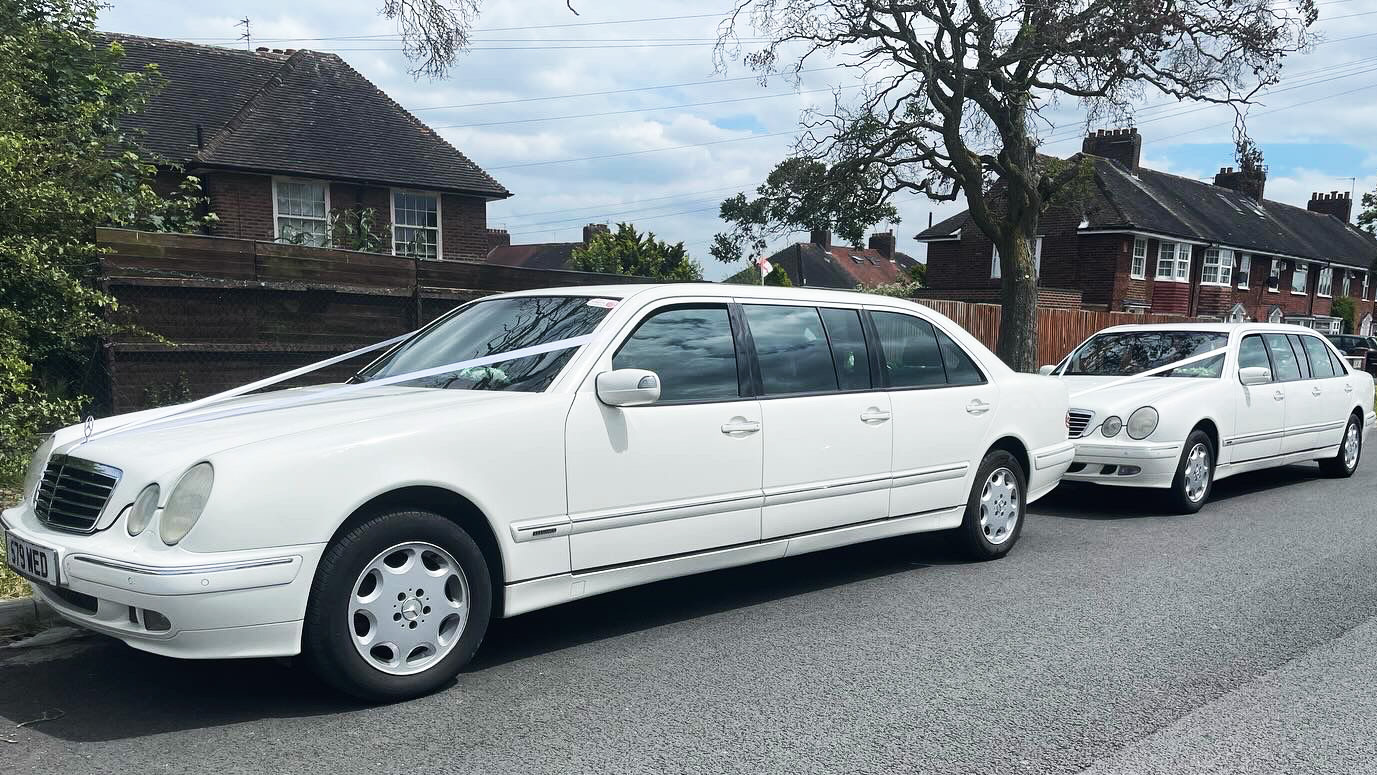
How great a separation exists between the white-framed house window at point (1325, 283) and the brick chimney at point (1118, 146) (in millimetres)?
13615

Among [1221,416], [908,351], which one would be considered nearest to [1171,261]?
[1221,416]

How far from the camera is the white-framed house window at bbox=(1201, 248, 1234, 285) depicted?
42.2 meters

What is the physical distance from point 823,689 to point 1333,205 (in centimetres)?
A: 6596

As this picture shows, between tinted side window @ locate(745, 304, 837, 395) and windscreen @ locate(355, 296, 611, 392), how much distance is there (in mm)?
872

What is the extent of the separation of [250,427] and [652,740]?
1.94 metres

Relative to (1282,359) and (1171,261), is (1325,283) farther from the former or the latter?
(1282,359)

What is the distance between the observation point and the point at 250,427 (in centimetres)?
407

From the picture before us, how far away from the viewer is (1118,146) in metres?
43.4

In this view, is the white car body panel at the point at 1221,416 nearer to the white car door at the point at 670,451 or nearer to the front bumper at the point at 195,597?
the white car door at the point at 670,451

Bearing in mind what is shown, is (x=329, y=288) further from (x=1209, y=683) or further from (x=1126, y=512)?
(x=1209, y=683)

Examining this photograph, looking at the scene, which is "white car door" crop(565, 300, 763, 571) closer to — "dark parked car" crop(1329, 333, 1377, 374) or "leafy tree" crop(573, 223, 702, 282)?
"leafy tree" crop(573, 223, 702, 282)

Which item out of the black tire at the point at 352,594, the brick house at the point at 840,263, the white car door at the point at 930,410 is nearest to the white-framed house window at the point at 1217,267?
the brick house at the point at 840,263

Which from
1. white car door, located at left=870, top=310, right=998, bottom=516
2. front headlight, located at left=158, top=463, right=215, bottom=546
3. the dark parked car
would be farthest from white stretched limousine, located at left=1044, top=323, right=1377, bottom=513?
the dark parked car

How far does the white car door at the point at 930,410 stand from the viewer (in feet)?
19.7
